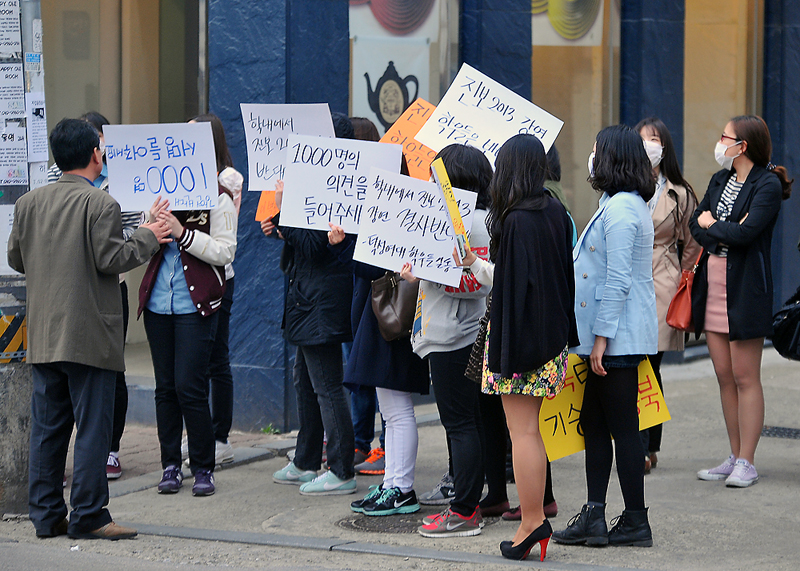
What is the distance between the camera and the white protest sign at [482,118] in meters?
5.69

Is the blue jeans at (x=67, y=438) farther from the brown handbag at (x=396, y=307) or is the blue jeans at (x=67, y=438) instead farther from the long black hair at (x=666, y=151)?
the long black hair at (x=666, y=151)

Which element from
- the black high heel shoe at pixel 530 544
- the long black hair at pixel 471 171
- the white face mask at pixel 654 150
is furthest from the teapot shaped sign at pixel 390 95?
the black high heel shoe at pixel 530 544

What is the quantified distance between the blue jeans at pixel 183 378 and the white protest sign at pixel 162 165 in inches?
27.5

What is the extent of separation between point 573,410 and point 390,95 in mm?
4204

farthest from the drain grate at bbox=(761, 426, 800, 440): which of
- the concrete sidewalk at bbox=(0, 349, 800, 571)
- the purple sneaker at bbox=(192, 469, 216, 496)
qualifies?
the purple sneaker at bbox=(192, 469, 216, 496)

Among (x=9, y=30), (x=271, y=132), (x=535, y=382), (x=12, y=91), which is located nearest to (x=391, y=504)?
(x=535, y=382)

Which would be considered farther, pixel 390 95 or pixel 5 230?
pixel 390 95

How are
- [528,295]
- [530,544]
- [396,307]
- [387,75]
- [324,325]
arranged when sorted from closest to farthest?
[528,295]
[530,544]
[396,307]
[324,325]
[387,75]

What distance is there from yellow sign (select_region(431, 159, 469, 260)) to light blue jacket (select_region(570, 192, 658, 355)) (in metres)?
0.60

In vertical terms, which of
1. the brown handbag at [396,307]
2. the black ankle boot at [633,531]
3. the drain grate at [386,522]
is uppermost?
the brown handbag at [396,307]

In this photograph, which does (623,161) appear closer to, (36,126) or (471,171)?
(471,171)

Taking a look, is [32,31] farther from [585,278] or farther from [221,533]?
[585,278]

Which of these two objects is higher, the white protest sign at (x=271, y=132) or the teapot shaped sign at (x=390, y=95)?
the teapot shaped sign at (x=390, y=95)

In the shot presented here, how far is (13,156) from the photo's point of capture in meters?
5.64
